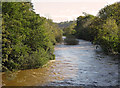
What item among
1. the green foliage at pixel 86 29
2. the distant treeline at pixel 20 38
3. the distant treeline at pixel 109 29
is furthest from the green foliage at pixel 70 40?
the distant treeline at pixel 20 38

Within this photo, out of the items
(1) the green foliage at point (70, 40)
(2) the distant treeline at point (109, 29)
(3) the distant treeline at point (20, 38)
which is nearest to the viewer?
(3) the distant treeline at point (20, 38)

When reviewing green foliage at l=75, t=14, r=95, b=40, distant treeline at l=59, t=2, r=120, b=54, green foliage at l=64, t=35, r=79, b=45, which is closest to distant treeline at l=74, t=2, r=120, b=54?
distant treeline at l=59, t=2, r=120, b=54

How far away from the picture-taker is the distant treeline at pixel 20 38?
709 centimetres

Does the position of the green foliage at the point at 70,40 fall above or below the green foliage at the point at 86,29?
below

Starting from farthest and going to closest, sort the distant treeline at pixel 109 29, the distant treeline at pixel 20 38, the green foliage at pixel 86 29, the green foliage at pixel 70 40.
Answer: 1. the green foliage at pixel 86 29
2. the green foliage at pixel 70 40
3. the distant treeline at pixel 109 29
4. the distant treeline at pixel 20 38

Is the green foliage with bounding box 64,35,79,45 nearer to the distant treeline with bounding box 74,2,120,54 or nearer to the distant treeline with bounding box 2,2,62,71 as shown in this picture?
the distant treeline with bounding box 74,2,120,54

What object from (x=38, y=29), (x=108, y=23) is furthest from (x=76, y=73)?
(x=108, y=23)

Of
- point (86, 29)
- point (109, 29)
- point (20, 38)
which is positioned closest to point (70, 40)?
point (86, 29)

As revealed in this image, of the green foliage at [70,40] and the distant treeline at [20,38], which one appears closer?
the distant treeline at [20,38]

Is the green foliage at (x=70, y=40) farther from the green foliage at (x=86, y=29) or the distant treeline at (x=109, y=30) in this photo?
the distant treeline at (x=109, y=30)

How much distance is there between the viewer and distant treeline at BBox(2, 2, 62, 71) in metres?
→ 7.09

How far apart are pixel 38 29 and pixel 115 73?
480 cm

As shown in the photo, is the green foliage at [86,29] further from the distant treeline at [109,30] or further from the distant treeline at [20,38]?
the distant treeline at [20,38]

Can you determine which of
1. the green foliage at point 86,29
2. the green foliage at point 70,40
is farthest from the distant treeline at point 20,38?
the green foliage at point 86,29
